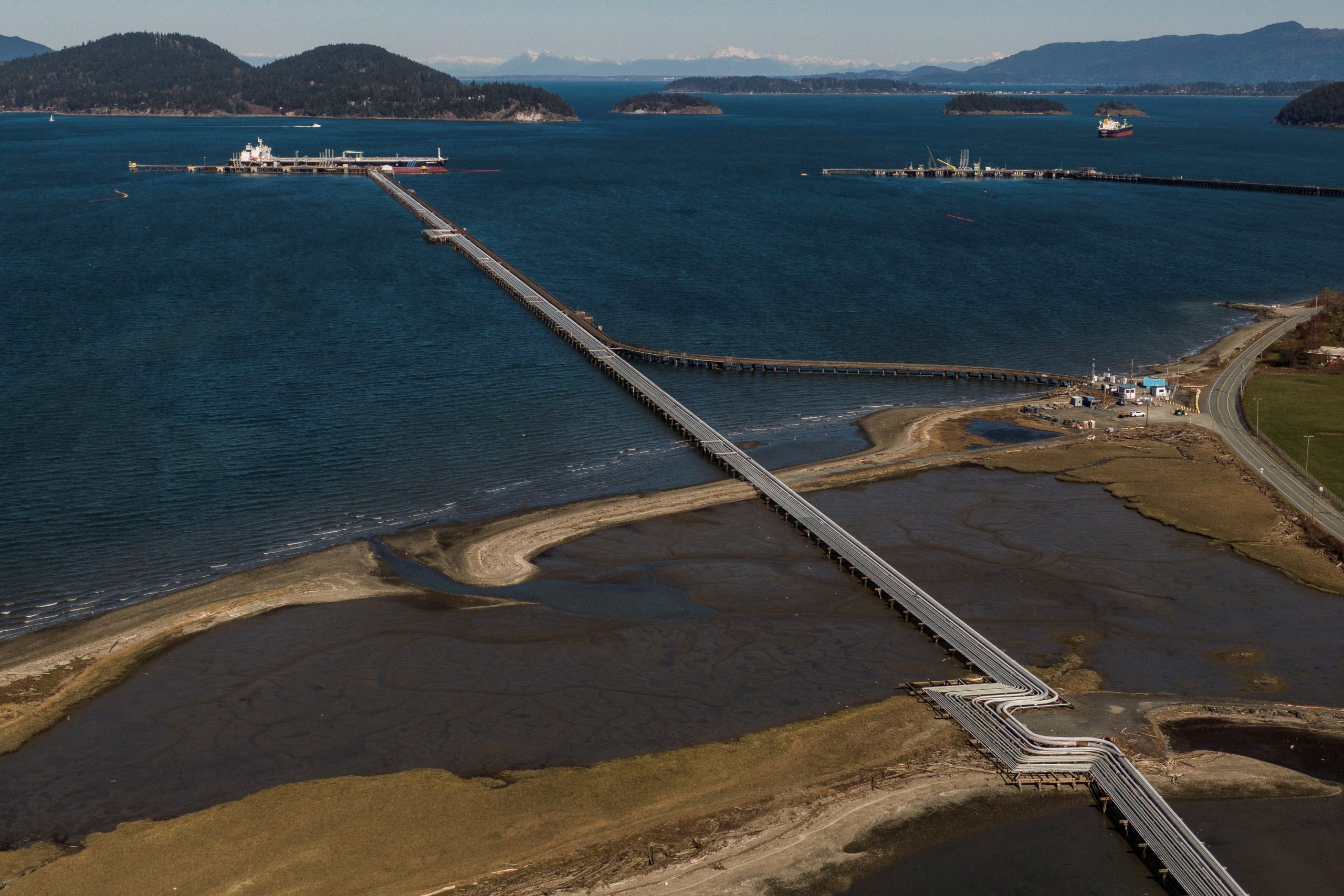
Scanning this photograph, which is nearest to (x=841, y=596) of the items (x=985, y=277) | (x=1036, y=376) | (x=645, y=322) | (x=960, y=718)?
(x=960, y=718)

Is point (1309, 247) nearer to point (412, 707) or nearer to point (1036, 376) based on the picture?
point (1036, 376)

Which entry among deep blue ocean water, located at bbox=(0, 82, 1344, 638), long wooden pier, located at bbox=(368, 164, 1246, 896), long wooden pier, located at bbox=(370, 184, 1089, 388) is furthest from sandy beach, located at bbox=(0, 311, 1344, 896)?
long wooden pier, located at bbox=(370, 184, 1089, 388)

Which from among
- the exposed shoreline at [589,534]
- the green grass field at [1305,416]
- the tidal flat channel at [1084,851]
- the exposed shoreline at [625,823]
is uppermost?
the green grass field at [1305,416]

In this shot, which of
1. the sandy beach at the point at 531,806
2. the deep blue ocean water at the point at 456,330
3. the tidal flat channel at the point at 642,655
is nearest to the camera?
the sandy beach at the point at 531,806

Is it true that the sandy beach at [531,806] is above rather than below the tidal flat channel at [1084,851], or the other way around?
above

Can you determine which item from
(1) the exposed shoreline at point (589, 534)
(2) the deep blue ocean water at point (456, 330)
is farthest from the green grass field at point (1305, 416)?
(2) the deep blue ocean water at point (456, 330)

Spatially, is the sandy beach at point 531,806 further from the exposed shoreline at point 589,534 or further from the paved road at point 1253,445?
the paved road at point 1253,445
